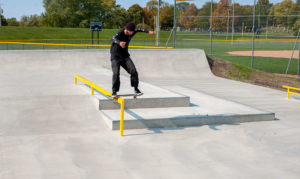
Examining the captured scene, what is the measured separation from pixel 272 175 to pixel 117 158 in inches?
90.0

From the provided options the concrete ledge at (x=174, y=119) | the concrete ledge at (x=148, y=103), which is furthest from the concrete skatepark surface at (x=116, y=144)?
the concrete ledge at (x=148, y=103)

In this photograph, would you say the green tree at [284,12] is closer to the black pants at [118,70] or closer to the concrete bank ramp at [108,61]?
the concrete bank ramp at [108,61]

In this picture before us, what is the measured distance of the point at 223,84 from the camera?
14.2 meters

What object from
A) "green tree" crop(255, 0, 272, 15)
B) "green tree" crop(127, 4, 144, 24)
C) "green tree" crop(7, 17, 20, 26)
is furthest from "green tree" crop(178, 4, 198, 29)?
"green tree" crop(7, 17, 20, 26)

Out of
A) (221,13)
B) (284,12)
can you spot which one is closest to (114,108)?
(284,12)

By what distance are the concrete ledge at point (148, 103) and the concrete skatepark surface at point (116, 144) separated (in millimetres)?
358

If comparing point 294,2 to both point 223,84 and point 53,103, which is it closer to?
point 223,84

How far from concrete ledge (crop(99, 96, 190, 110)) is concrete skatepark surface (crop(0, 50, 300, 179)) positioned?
0.36 m

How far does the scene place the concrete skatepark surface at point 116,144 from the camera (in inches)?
193

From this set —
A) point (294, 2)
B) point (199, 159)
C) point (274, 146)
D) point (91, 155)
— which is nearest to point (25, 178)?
point (91, 155)

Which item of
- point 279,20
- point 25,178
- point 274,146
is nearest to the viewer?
point 25,178

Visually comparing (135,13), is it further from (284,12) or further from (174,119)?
(174,119)

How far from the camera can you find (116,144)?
239 inches

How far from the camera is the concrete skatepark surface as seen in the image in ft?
16.1
